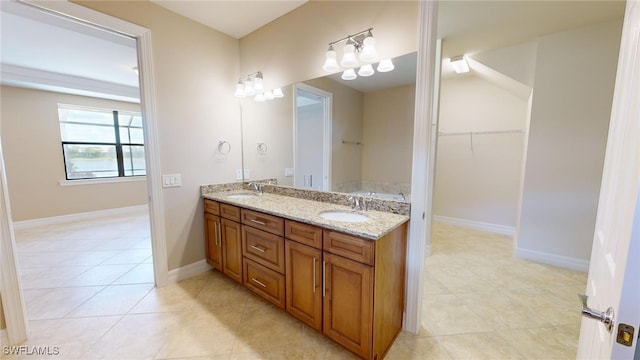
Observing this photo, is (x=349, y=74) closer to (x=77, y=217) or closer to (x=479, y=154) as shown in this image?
(x=479, y=154)

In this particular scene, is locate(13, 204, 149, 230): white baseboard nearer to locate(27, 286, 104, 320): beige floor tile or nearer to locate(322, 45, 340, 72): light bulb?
locate(27, 286, 104, 320): beige floor tile

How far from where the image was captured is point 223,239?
2486 mm

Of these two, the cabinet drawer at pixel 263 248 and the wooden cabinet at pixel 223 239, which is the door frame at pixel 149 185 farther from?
the cabinet drawer at pixel 263 248

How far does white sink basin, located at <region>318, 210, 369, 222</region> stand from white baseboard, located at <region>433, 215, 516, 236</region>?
132 inches

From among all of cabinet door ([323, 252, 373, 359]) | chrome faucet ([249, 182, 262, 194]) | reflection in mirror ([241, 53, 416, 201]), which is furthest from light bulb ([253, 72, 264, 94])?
cabinet door ([323, 252, 373, 359])

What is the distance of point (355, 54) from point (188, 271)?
277cm

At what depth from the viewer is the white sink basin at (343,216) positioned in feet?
5.95

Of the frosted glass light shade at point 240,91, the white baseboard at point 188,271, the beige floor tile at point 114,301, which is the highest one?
the frosted glass light shade at point 240,91

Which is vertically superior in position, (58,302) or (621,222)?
(621,222)

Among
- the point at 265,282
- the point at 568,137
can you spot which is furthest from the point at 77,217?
the point at 568,137

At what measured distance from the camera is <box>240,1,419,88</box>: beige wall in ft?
5.62

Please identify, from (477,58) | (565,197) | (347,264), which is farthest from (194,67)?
(565,197)

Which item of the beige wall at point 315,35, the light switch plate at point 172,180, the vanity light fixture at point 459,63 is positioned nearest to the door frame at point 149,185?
the light switch plate at point 172,180

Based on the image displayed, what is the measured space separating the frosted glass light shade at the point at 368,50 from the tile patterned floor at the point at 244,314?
2099 millimetres
